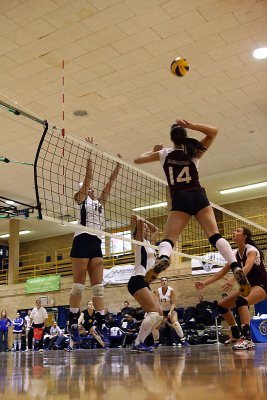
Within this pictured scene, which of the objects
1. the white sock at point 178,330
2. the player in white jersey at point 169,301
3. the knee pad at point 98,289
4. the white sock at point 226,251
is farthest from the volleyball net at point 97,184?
the white sock at point 178,330

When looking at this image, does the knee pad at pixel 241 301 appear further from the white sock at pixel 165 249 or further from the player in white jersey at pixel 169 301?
the player in white jersey at pixel 169 301

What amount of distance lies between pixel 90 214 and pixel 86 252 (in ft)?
1.88

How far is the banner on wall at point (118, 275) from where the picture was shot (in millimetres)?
20328

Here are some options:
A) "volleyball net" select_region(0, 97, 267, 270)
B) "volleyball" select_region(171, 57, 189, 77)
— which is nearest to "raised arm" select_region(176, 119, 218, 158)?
"volleyball net" select_region(0, 97, 267, 270)

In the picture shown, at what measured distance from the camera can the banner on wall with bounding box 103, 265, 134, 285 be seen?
2033 cm

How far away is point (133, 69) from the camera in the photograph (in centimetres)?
1162

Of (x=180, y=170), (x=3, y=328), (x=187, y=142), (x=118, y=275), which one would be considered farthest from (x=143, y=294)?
(x=3, y=328)

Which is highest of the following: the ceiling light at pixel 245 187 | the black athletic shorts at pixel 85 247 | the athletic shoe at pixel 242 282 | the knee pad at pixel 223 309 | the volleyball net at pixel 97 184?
the ceiling light at pixel 245 187

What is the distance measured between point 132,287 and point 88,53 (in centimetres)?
652

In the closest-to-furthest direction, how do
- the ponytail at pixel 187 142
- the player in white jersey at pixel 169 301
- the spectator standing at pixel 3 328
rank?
the ponytail at pixel 187 142
the player in white jersey at pixel 169 301
the spectator standing at pixel 3 328

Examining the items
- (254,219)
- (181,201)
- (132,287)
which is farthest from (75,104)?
(254,219)

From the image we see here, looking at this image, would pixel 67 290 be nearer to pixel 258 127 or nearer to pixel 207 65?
pixel 258 127

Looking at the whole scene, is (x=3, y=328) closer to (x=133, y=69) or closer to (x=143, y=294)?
(x=133, y=69)

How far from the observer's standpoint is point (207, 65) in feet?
37.9
